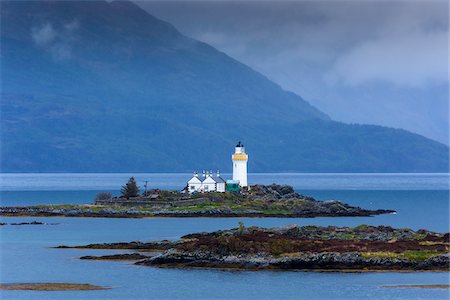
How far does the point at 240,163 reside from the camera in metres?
128

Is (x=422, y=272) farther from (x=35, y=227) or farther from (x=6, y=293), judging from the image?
(x=35, y=227)

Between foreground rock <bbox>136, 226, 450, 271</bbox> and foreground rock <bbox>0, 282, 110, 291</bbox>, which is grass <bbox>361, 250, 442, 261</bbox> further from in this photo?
foreground rock <bbox>0, 282, 110, 291</bbox>

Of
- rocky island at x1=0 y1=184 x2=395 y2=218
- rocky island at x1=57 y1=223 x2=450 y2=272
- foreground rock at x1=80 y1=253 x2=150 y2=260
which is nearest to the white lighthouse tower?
rocky island at x1=0 y1=184 x2=395 y2=218

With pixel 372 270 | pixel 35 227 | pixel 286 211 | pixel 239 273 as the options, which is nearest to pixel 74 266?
pixel 239 273

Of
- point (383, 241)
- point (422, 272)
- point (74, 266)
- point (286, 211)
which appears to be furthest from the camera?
point (286, 211)

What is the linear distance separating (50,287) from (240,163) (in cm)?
7414

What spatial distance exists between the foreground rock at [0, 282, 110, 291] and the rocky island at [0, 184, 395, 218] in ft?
181

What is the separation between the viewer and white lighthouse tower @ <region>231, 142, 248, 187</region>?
5014 inches

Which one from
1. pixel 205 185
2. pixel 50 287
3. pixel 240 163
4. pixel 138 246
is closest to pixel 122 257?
pixel 138 246

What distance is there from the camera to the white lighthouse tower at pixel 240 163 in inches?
5014

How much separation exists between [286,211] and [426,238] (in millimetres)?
48242

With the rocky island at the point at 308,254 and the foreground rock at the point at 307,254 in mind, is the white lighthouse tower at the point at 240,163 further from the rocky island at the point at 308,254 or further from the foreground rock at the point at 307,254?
the foreground rock at the point at 307,254

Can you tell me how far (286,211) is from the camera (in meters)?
118

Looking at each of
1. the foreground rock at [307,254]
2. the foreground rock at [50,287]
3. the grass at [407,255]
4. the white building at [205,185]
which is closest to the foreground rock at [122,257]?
the foreground rock at [307,254]
